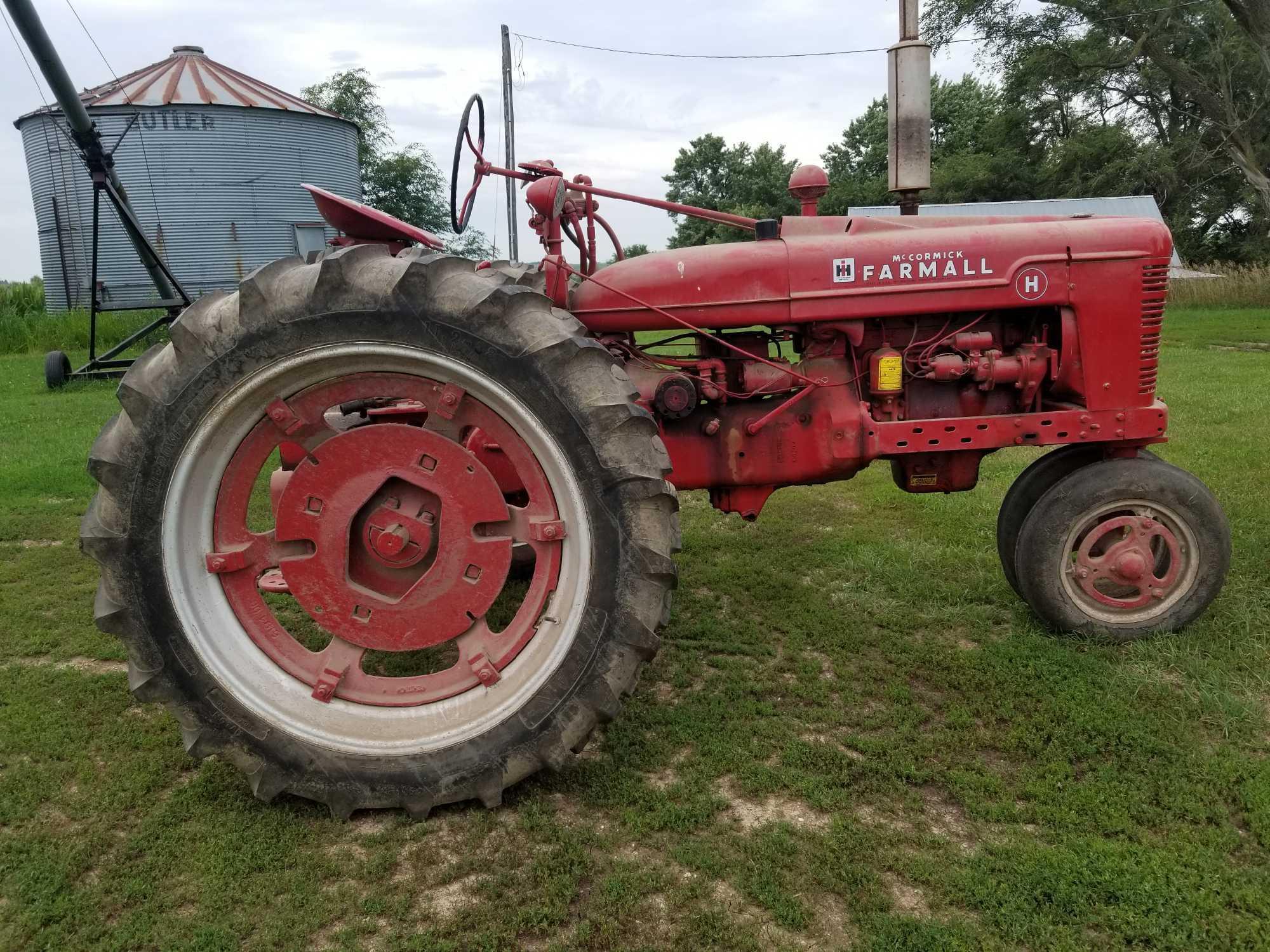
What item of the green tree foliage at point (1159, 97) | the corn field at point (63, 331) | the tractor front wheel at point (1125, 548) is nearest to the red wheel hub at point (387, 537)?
the tractor front wheel at point (1125, 548)

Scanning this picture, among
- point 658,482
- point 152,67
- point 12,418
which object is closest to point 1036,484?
point 658,482

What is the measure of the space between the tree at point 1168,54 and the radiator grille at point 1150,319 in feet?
76.4

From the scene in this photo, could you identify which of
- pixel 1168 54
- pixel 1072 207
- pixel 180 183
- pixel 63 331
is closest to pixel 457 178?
pixel 63 331

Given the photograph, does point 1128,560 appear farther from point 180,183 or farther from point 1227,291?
point 180,183

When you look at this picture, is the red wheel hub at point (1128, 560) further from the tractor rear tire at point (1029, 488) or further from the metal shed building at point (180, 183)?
the metal shed building at point (180, 183)

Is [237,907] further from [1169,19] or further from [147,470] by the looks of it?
[1169,19]

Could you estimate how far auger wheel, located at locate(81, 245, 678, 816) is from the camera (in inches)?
85.3

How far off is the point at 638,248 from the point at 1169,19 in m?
15.8

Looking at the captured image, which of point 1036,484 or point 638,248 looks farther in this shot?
point 638,248

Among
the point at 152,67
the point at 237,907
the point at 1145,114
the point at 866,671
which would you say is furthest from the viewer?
the point at 1145,114

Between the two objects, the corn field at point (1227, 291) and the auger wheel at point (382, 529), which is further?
the corn field at point (1227, 291)

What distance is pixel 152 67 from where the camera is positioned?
60.7ft

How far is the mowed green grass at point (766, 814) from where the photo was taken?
6.06ft

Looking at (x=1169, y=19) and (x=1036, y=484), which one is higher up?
(x=1169, y=19)
